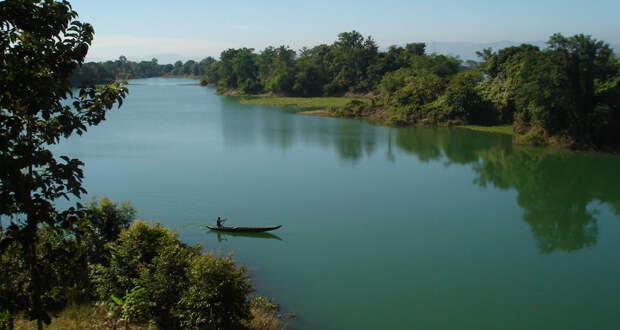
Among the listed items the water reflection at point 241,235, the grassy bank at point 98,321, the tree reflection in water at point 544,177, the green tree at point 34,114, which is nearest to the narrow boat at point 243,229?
the water reflection at point 241,235

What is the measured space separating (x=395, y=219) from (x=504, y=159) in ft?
40.3

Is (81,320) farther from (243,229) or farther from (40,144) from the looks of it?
(243,229)

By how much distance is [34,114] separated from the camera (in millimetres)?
3818

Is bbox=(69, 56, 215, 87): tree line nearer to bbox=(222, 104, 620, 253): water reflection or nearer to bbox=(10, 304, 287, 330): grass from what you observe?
bbox=(222, 104, 620, 253): water reflection

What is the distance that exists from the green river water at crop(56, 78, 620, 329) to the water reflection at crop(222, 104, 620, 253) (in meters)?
0.09

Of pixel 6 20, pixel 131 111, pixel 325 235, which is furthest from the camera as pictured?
pixel 131 111

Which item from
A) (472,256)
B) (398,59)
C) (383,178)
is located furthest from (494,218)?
(398,59)

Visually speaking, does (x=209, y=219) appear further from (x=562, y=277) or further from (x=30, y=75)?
(x=30, y=75)

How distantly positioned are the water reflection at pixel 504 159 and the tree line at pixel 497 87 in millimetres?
1839

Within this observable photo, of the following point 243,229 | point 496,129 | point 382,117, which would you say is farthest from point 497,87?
point 243,229

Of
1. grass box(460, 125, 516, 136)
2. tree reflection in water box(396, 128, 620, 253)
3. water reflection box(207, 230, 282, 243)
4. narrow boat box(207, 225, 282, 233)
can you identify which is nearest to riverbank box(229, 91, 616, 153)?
grass box(460, 125, 516, 136)

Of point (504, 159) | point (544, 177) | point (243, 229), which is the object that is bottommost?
point (243, 229)

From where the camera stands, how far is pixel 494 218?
15.0m

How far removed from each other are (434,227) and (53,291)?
11.8 metres
